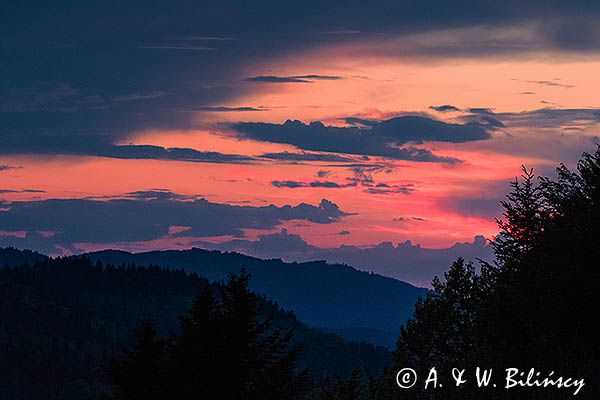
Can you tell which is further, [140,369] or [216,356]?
[140,369]

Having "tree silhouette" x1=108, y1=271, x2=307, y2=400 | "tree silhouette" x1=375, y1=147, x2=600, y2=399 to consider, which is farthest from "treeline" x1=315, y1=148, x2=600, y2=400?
"tree silhouette" x1=108, y1=271, x2=307, y2=400

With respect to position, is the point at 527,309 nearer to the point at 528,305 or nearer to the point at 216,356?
the point at 528,305

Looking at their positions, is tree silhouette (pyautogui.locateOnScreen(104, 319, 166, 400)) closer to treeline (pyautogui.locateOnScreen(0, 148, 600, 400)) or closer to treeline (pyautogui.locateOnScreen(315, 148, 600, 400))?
treeline (pyautogui.locateOnScreen(0, 148, 600, 400))

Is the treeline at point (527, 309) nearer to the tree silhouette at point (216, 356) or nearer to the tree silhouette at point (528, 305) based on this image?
the tree silhouette at point (528, 305)

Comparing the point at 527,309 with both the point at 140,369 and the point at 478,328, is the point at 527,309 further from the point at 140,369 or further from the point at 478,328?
the point at 140,369

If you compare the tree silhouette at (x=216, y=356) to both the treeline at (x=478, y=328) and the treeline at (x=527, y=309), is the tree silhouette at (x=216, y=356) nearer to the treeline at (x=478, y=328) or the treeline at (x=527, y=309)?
the treeline at (x=478, y=328)

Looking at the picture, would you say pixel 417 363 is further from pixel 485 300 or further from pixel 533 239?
→ pixel 533 239

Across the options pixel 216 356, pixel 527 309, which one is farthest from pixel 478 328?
pixel 216 356

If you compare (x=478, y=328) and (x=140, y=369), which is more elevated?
(x=478, y=328)

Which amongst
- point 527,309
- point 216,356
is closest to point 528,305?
point 527,309

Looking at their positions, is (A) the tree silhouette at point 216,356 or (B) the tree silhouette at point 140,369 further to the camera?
(B) the tree silhouette at point 140,369

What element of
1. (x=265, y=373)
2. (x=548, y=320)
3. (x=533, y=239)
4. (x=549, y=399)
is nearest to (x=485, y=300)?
(x=533, y=239)

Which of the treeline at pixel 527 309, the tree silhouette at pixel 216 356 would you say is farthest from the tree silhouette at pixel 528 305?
the tree silhouette at pixel 216 356

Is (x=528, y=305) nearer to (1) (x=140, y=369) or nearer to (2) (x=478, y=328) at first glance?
(2) (x=478, y=328)
